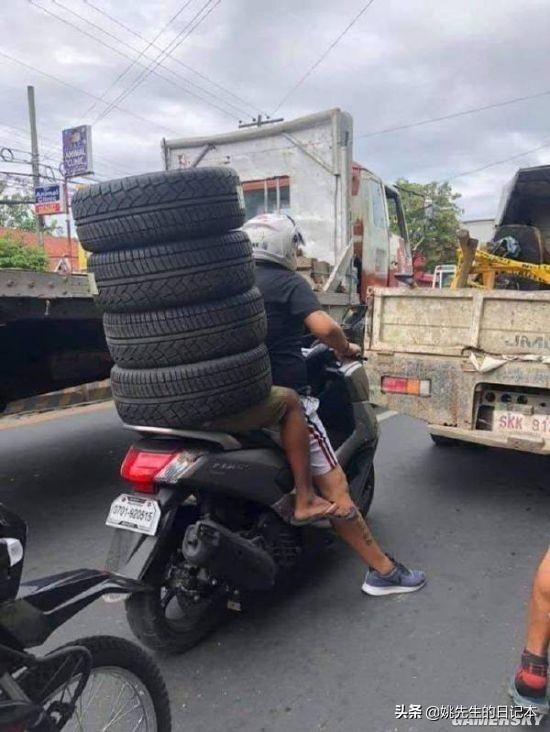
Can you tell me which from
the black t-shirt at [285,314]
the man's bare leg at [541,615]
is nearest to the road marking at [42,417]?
the black t-shirt at [285,314]

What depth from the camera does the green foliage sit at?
52.0 ft

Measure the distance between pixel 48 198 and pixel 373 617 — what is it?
20.6 metres

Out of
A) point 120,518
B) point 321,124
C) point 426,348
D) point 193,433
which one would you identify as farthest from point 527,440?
point 321,124

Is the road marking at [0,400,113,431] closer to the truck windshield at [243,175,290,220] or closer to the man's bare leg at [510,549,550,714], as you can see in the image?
the truck windshield at [243,175,290,220]

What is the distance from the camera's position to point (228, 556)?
8.23 feet

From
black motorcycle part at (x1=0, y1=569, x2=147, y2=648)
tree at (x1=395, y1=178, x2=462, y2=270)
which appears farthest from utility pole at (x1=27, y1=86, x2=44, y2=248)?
black motorcycle part at (x1=0, y1=569, x2=147, y2=648)

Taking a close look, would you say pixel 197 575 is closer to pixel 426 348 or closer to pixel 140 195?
pixel 140 195

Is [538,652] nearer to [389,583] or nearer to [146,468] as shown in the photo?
[389,583]

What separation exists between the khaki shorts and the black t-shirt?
26 cm

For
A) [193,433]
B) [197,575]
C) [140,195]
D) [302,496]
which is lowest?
[197,575]

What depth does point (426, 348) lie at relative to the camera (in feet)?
14.3

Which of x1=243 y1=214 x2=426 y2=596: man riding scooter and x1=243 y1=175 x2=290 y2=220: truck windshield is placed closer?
x1=243 y1=214 x2=426 y2=596: man riding scooter

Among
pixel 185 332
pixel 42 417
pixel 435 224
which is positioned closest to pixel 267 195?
pixel 42 417

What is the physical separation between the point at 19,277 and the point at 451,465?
11.5 ft
